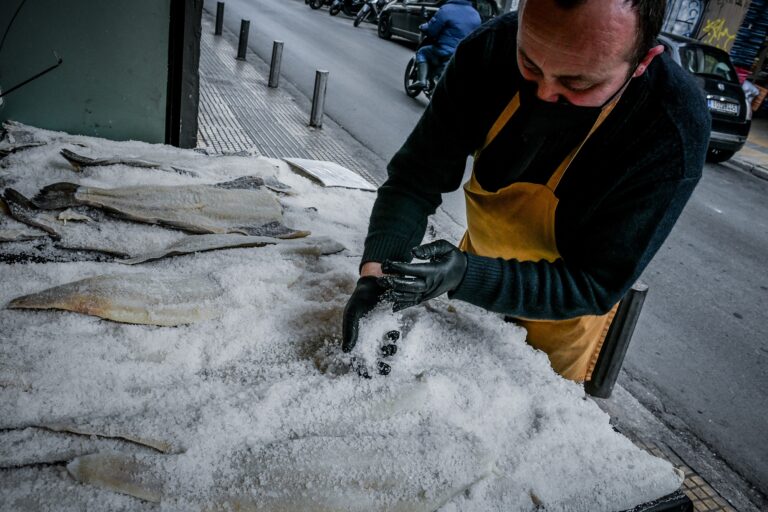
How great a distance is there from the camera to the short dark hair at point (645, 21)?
1.34 meters

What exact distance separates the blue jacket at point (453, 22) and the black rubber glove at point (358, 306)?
8.41 metres

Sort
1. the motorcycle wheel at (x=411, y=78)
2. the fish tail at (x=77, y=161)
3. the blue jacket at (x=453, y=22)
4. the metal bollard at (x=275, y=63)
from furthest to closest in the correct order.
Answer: the motorcycle wheel at (x=411, y=78), the blue jacket at (x=453, y=22), the metal bollard at (x=275, y=63), the fish tail at (x=77, y=161)

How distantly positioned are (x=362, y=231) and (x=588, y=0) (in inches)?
64.6

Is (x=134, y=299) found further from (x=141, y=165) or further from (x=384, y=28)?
(x=384, y=28)

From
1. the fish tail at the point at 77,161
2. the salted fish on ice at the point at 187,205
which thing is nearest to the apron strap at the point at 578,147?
the salted fish on ice at the point at 187,205

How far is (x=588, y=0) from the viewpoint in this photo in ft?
4.29

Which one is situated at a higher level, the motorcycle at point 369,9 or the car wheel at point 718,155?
the motorcycle at point 369,9

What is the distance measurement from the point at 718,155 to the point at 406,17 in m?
9.41

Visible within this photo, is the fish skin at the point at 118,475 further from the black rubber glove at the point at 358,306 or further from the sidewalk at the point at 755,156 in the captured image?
the sidewalk at the point at 755,156

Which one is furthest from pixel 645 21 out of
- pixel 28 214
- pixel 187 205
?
pixel 28 214

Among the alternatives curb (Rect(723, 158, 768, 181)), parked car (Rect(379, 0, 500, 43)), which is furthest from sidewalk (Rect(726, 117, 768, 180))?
parked car (Rect(379, 0, 500, 43))

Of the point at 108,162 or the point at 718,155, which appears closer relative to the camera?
the point at 108,162

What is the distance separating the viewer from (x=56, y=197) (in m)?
2.21

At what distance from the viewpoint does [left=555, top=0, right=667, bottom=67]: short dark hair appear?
4.40 feet
